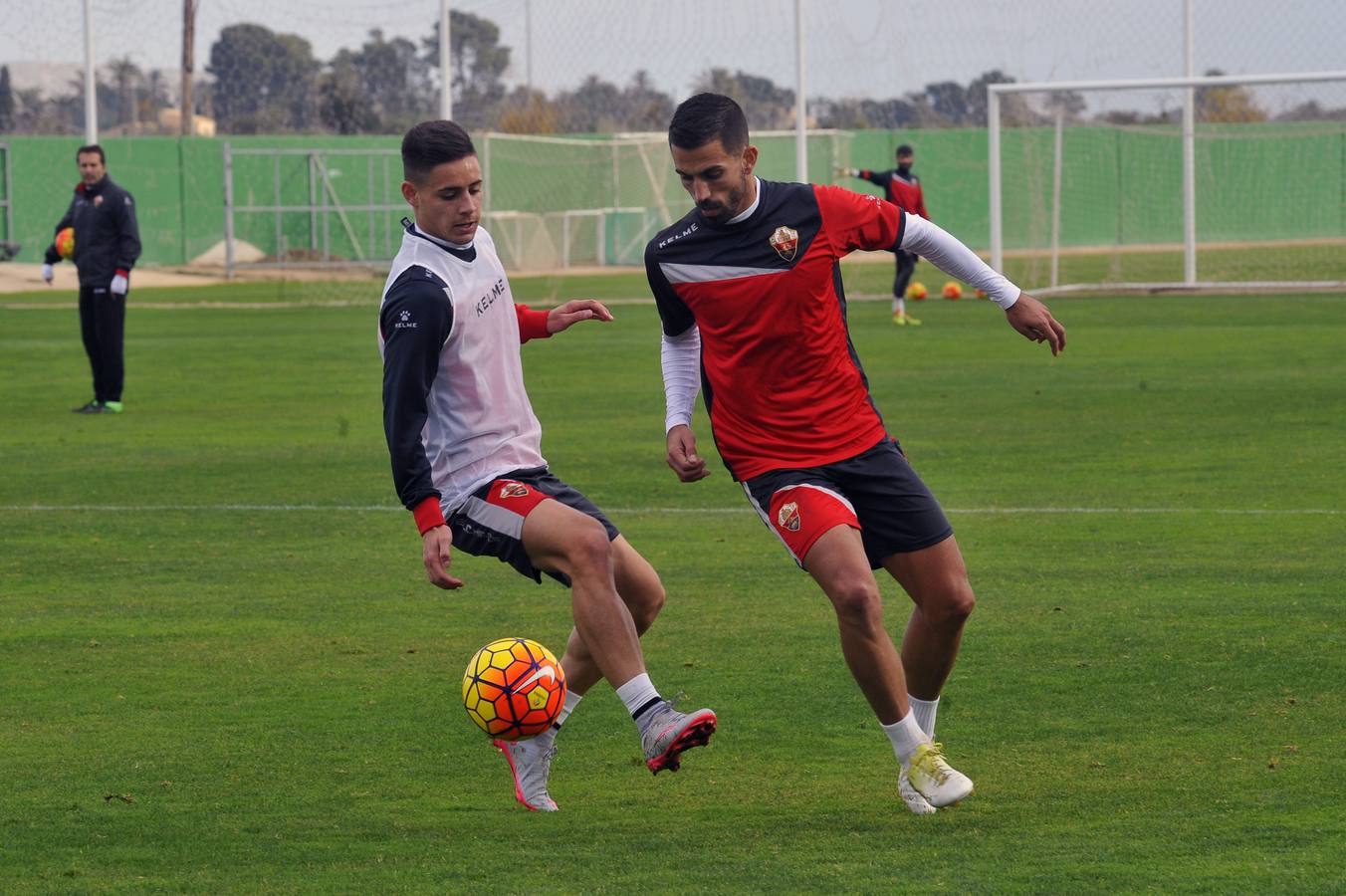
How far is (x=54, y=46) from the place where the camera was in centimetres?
3859

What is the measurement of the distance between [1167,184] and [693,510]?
2730cm

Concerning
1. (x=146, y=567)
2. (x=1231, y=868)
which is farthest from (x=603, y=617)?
(x=146, y=567)

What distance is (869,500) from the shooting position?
5.84 meters

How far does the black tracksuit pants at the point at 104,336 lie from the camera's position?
55.6 feet

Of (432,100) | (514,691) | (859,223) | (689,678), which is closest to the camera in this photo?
(514,691)

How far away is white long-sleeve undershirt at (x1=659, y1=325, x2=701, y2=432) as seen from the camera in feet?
20.5

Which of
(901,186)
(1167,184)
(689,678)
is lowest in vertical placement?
(689,678)

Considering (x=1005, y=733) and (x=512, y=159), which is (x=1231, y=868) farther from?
(x=512, y=159)

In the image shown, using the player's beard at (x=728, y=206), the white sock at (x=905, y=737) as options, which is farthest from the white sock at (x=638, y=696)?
the player's beard at (x=728, y=206)

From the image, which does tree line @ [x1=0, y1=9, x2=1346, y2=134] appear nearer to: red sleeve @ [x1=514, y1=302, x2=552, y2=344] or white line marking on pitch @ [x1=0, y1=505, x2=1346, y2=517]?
white line marking on pitch @ [x1=0, y1=505, x2=1346, y2=517]

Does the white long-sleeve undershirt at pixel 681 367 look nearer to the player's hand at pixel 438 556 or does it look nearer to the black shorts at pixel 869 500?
the black shorts at pixel 869 500

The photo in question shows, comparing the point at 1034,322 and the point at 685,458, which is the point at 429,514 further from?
the point at 1034,322

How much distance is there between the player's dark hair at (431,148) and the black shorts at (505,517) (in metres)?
0.95

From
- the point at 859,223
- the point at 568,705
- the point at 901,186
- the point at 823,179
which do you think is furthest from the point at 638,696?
the point at 823,179
